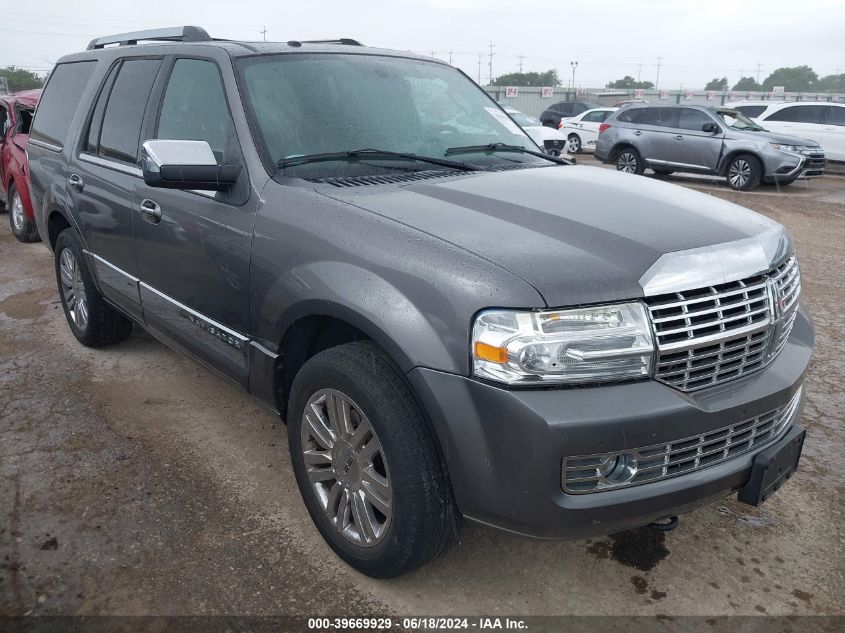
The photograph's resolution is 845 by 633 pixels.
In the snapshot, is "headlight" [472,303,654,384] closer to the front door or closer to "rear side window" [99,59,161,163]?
the front door

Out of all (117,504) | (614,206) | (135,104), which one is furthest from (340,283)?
(135,104)

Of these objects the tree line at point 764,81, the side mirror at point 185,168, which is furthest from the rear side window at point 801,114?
the tree line at point 764,81

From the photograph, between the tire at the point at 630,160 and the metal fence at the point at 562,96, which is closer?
the tire at the point at 630,160

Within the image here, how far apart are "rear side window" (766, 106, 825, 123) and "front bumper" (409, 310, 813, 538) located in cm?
1701

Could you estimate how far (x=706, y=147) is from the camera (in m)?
13.5

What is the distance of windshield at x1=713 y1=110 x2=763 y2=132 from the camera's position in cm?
1354

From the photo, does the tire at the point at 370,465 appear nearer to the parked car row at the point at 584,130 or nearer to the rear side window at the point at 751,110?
the parked car row at the point at 584,130

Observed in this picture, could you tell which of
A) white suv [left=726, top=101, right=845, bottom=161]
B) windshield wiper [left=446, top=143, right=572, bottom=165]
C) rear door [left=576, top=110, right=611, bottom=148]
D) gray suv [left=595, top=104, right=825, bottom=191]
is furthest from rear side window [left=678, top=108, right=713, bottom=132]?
windshield wiper [left=446, top=143, right=572, bottom=165]

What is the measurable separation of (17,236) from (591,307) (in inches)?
325

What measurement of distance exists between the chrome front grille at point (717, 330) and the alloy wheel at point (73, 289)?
373 centimetres

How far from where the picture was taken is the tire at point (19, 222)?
7.98 meters

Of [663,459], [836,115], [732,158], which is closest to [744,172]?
[732,158]

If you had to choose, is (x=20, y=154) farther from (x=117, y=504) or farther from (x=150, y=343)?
(x=117, y=504)

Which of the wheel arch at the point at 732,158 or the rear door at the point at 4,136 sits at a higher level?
the rear door at the point at 4,136
